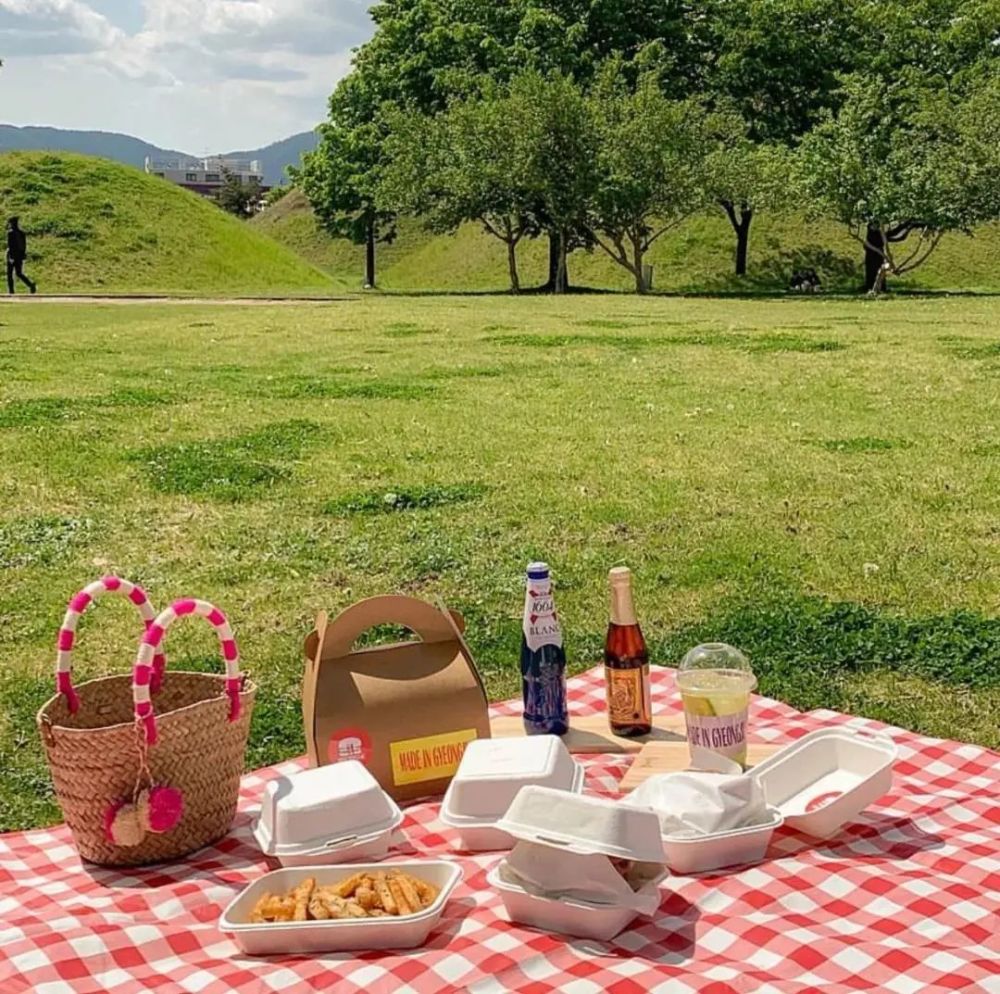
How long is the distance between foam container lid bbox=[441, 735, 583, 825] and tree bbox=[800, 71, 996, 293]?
3317cm

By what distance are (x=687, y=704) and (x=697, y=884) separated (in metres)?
0.72

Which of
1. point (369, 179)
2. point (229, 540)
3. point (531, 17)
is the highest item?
point (531, 17)

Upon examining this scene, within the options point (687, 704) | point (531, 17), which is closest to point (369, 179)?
point (531, 17)

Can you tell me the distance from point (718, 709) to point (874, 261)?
42.6m

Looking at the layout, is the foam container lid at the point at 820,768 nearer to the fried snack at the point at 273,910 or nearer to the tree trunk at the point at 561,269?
the fried snack at the point at 273,910

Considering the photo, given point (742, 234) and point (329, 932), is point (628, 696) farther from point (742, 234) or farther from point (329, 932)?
point (742, 234)

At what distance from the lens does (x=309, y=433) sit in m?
11.2

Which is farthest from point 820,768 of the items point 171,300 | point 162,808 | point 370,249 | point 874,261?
point 370,249

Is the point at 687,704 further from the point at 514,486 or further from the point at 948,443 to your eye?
the point at 948,443

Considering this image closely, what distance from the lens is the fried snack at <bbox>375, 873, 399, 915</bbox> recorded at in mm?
2906

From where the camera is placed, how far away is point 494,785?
3.33 metres

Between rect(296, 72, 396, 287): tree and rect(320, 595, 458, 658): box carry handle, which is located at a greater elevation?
rect(296, 72, 396, 287): tree

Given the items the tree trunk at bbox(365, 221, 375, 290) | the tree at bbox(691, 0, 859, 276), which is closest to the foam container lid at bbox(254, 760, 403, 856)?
the tree at bbox(691, 0, 859, 276)

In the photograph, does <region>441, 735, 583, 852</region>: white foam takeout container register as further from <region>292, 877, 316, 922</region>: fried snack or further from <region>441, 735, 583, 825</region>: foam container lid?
<region>292, 877, 316, 922</region>: fried snack
